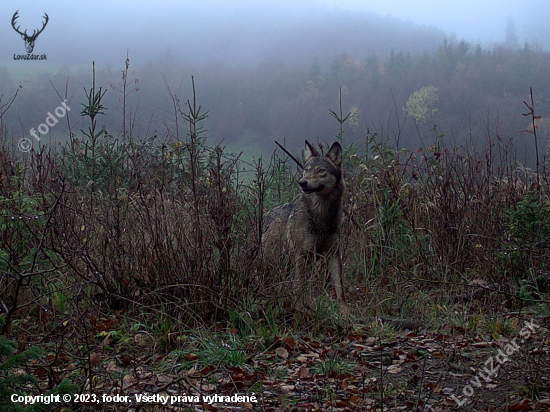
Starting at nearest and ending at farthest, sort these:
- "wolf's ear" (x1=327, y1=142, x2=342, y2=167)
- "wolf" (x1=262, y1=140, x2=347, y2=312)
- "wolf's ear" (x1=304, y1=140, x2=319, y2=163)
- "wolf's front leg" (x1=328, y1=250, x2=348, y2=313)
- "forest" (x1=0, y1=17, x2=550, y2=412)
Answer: "forest" (x1=0, y1=17, x2=550, y2=412) → "wolf's front leg" (x1=328, y1=250, x2=348, y2=313) → "wolf" (x1=262, y1=140, x2=347, y2=312) → "wolf's ear" (x1=327, y1=142, x2=342, y2=167) → "wolf's ear" (x1=304, y1=140, x2=319, y2=163)

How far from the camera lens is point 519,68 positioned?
19312 millimetres

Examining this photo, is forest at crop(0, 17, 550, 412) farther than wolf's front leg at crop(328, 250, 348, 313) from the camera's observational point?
No

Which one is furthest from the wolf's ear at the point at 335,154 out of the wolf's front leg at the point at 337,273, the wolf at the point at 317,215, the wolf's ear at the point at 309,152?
the wolf's front leg at the point at 337,273

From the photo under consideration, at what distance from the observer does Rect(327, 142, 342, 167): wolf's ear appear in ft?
20.7

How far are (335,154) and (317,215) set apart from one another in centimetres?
76

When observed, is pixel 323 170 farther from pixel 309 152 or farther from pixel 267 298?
pixel 267 298

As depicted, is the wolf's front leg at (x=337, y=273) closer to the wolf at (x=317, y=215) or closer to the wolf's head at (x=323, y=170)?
the wolf at (x=317, y=215)

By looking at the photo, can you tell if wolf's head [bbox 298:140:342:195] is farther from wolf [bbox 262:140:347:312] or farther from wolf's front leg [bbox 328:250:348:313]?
wolf's front leg [bbox 328:250:348:313]

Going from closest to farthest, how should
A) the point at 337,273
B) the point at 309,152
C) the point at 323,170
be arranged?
the point at 337,273
the point at 323,170
the point at 309,152

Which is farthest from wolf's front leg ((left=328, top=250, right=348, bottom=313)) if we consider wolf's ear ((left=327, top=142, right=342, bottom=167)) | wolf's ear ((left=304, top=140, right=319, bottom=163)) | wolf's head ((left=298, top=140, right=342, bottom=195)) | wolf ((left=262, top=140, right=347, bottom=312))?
wolf's ear ((left=304, top=140, right=319, bottom=163))

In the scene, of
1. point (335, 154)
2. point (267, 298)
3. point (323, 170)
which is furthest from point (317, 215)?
point (267, 298)

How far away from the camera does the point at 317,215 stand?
6348 millimetres

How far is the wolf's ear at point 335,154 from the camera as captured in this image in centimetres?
632

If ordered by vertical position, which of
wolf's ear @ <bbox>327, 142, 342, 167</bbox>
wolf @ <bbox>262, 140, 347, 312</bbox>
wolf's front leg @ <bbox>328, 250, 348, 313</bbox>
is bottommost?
wolf's front leg @ <bbox>328, 250, 348, 313</bbox>
